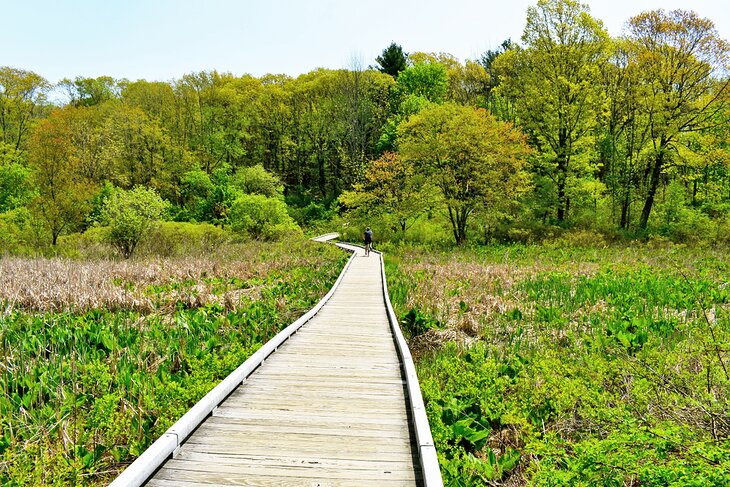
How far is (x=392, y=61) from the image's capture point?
5547 cm

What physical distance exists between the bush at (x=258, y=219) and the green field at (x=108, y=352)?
18519 mm

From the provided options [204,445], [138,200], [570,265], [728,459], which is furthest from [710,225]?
[138,200]

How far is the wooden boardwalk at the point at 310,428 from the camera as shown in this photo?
135 inches

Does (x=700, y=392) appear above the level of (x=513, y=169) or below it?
below

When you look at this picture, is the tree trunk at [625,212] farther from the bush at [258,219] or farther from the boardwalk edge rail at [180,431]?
the boardwalk edge rail at [180,431]

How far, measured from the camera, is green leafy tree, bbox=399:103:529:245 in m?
24.9

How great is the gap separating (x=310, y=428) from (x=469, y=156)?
23343 mm

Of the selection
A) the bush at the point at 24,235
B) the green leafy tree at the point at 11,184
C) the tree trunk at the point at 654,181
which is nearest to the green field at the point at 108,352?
the bush at the point at 24,235

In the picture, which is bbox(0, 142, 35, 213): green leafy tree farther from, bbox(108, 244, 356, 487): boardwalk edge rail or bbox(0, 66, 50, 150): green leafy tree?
bbox(108, 244, 356, 487): boardwalk edge rail

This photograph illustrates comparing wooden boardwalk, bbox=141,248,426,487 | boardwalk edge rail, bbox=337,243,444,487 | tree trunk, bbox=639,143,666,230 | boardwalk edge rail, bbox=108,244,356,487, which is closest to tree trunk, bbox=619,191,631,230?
tree trunk, bbox=639,143,666,230

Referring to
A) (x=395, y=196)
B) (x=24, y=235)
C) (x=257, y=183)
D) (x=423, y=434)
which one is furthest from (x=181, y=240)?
(x=423, y=434)

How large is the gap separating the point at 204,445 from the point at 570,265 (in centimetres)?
1621

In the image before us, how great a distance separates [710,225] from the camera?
2370 centimetres

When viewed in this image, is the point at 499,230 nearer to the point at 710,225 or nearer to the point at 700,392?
the point at 710,225
